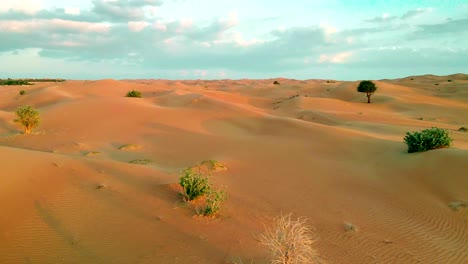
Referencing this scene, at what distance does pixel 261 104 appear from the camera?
4234cm

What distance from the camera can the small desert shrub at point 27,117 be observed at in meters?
17.9

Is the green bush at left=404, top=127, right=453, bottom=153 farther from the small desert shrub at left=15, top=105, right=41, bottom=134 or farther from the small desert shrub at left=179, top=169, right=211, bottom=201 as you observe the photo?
the small desert shrub at left=15, top=105, right=41, bottom=134

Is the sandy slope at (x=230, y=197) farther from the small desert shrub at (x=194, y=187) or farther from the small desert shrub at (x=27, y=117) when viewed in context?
the small desert shrub at (x=27, y=117)

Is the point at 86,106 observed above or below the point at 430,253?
above

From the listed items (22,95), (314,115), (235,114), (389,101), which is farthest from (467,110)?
(22,95)

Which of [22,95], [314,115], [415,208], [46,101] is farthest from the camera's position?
[22,95]

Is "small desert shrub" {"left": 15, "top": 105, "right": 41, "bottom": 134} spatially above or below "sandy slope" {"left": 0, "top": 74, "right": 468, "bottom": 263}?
above

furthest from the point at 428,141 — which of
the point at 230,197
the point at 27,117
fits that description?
the point at 27,117

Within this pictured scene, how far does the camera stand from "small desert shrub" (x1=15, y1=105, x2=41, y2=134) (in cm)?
1791

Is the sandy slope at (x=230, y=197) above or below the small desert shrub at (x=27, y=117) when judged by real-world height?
below

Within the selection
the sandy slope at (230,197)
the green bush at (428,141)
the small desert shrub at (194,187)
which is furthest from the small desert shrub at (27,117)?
the green bush at (428,141)

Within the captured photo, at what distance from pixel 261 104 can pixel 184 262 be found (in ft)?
121

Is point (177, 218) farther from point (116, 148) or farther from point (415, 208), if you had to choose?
point (116, 148)

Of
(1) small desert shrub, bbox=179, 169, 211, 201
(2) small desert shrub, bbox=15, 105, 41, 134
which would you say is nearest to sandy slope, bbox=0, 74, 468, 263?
(1) small desert shrub, bbox=179, 169, 211, 201
